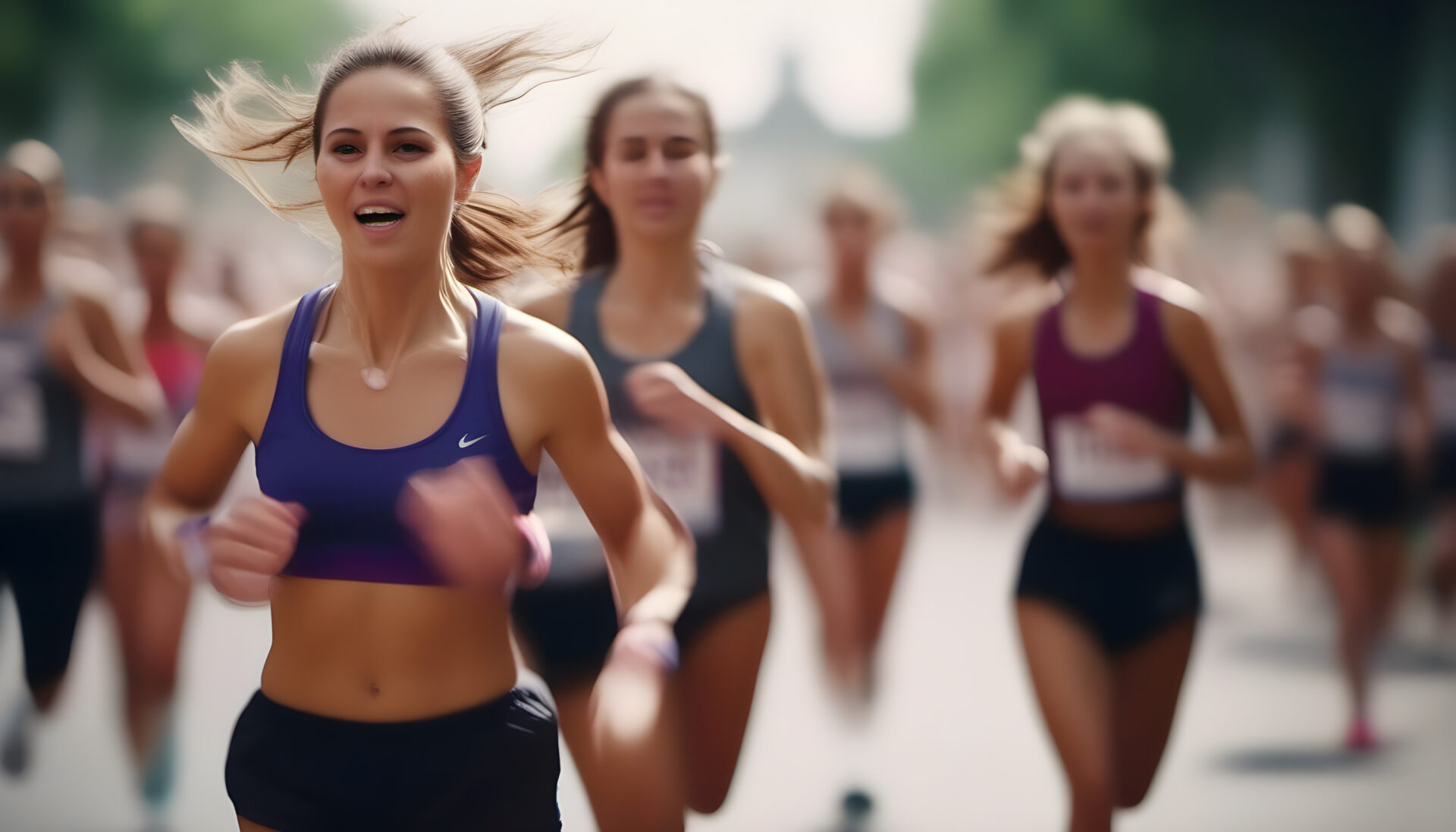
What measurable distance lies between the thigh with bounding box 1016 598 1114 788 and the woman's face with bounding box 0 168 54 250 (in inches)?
144

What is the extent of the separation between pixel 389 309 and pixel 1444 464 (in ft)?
22.2

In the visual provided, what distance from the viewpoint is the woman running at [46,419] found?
5.47m

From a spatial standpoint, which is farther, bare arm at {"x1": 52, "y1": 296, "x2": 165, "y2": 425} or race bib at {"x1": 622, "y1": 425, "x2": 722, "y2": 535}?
bare arm at {"x1": 52, "y1": 296, "x2": 165, "y2": 425}

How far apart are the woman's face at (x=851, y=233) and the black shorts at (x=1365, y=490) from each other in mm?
2446

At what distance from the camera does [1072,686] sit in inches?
152

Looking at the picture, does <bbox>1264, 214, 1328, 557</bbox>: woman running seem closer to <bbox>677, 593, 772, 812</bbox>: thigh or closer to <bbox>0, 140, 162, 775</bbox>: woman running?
<bbox>677, 593, 772, 812</bbox>: thigh

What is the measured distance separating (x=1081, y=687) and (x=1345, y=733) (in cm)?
349

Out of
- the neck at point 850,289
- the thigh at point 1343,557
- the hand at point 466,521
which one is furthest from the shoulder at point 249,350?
the thigh at point 1343,557

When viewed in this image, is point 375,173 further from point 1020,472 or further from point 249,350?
point 1020,472

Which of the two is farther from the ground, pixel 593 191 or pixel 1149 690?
pixel 593 191

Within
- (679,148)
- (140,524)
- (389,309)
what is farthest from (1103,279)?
(140,524)

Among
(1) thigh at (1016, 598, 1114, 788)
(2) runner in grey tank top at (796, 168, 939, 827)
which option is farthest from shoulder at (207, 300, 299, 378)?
(2) runner in grey tank top at (796, 168, 939, 827)

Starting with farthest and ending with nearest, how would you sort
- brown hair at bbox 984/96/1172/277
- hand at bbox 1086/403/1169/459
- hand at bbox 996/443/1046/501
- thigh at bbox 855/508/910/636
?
1. thigh at bbox 855/508/910/636
2. brown hair at bbox 984/96/1172/277
3. hand at bbox 996/443/1046/501
4. hand at bbox 1086/403/1169/459

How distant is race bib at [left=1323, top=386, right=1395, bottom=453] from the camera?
7.45 metres
